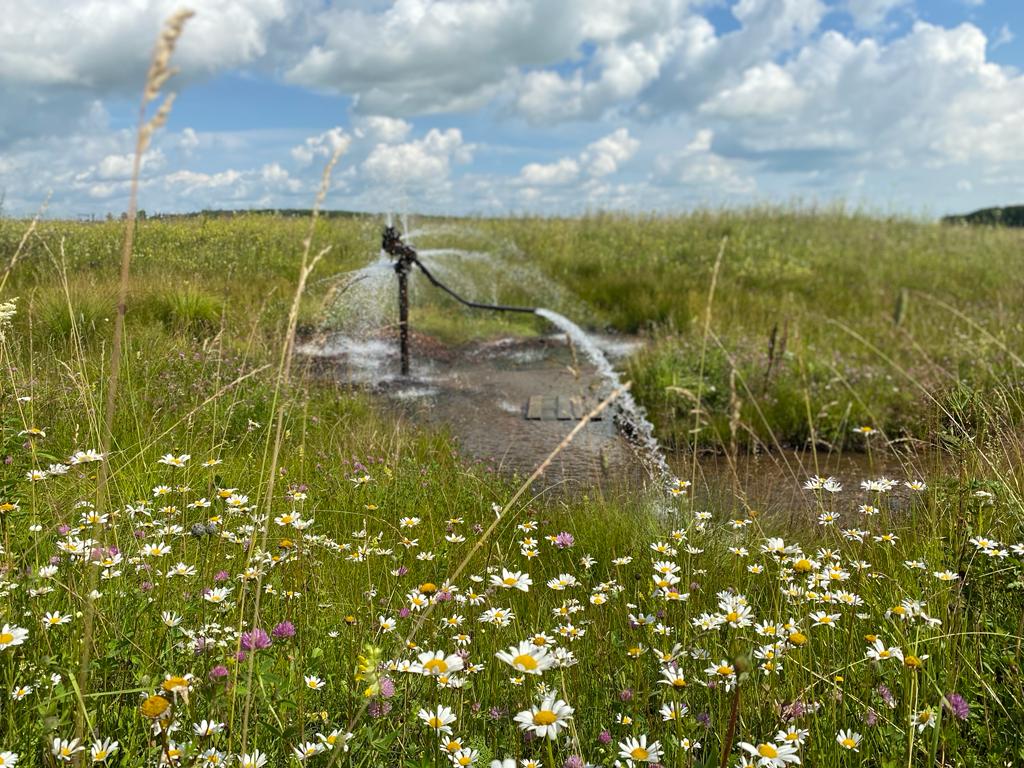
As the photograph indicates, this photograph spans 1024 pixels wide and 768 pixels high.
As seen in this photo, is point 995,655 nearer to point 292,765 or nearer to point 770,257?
point 292,765

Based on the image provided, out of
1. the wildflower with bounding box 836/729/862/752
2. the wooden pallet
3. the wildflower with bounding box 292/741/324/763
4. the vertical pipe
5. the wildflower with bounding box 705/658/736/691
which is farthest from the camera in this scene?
the vertical pipe

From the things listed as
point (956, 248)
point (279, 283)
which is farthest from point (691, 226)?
point (279, 283)

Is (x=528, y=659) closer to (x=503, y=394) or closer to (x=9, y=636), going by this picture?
(x=9, y=636)

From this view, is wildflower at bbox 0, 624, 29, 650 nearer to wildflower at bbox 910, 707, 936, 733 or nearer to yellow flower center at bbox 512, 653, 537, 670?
yellow flower center at bbox 512, 653, 537, 670

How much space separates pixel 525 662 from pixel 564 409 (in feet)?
19.3

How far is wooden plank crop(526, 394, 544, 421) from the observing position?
7.13 meters

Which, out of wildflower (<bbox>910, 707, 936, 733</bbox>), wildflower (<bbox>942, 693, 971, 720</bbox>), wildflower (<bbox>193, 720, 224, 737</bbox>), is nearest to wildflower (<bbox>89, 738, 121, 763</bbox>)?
wildflower (<bbox>193, 720, 224, 737</bbox>)

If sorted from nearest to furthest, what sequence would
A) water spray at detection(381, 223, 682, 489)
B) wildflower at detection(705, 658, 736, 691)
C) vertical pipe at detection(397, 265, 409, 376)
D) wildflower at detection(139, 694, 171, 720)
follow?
wildflower at detection(139, 694, 171, 720), wildflower at detection(705, 658, 736, 691), water spray at detection(381, 223, 682, 489), vertical pipe at detection(397, 265, 409, 376)

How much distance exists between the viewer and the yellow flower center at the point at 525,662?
1420 mm

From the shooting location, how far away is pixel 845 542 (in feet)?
11.4

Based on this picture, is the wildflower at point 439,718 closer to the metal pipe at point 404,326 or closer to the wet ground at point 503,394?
the wet ground at point 503,394

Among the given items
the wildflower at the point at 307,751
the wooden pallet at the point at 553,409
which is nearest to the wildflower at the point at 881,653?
the wildflower at the point at 307,751

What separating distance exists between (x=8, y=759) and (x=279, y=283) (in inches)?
345

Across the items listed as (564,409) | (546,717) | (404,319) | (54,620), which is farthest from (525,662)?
(404,319)
